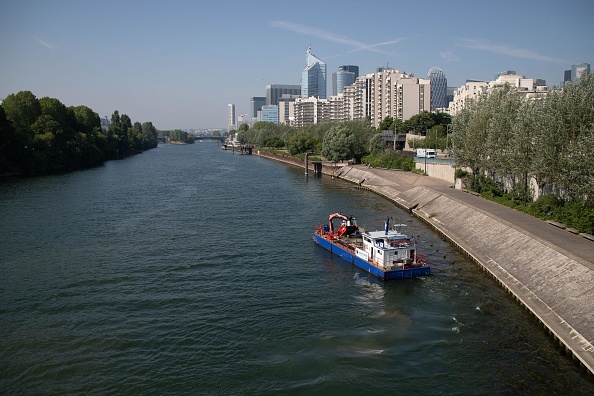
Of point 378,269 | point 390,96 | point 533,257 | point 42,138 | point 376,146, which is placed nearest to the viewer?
point 533,257

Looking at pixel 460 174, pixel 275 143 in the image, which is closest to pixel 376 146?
pixel 460 174

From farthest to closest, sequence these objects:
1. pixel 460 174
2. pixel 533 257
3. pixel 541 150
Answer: pixel 460 174 < pixel 541 150 < pixel 533 257

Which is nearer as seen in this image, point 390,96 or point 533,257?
point 533,257

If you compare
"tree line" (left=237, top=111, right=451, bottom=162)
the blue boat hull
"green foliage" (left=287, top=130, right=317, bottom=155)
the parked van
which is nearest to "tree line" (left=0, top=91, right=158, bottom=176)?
"green foliage" (left=287, top=130, right=317, bottom=155)

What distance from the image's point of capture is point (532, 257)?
26.5 metres

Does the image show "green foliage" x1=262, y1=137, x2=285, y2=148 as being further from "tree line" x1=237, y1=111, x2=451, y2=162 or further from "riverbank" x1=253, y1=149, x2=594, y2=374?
"riverbank" x1=253, y1=149, x2=594, y2=374

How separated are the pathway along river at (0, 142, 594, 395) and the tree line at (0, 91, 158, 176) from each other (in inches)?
1857

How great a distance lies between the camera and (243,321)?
22609mm

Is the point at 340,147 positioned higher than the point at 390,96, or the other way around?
the point at 390,96

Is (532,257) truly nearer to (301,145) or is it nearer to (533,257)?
(533,257)

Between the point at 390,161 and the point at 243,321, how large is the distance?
197 feet

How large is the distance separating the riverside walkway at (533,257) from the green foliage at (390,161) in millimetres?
26716

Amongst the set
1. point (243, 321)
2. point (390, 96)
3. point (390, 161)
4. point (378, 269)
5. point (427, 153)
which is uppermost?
point (390, 96)

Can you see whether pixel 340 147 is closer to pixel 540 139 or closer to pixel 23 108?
pixel 540 139
